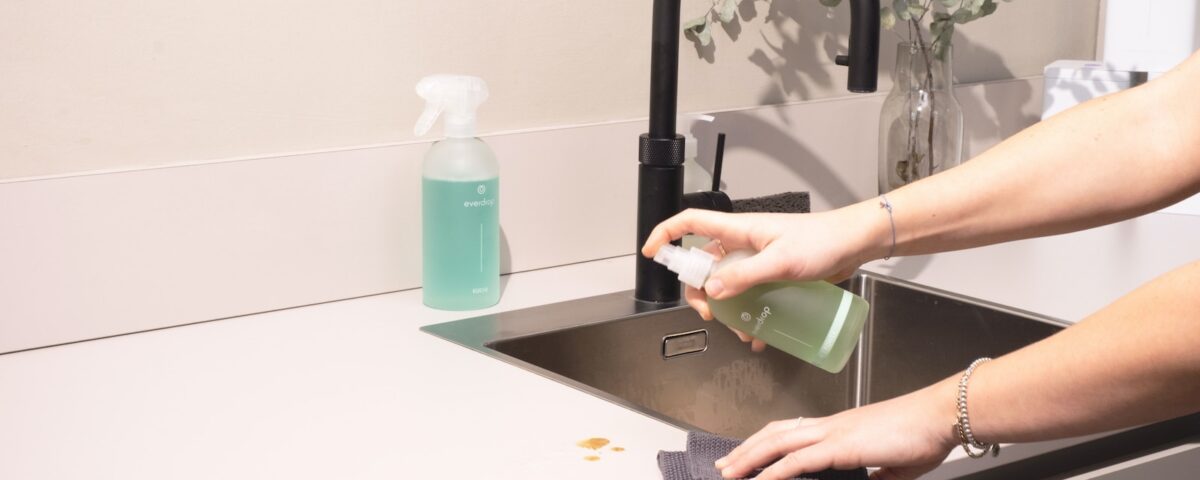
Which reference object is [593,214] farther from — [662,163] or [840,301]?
[840,301]

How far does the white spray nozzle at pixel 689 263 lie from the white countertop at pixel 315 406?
0.13 metres

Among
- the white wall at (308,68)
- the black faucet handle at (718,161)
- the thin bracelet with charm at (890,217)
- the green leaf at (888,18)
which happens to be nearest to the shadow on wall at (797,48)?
the white wall at (308,68)

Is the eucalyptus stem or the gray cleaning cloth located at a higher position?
the eucalyptus stem

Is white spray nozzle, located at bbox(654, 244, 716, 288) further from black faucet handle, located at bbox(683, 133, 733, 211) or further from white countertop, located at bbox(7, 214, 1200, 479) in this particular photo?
black faucet handle, located at bbox(683, 133, 733, 211)

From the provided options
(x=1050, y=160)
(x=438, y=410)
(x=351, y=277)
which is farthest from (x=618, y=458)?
(x=351, y=277)

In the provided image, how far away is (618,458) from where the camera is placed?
3.08 feet

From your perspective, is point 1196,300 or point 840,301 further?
point 840,301

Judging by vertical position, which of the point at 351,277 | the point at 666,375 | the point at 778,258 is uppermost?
the point at 778,258

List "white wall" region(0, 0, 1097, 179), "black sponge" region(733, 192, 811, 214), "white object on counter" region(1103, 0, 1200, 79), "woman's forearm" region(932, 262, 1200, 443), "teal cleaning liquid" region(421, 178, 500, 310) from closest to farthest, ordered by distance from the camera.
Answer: "woman's forearm" region(932, 262, 1200, 443) < "white wall" region(0, 0, 1097, 179) < "teal cleaning liquid" region(421, 178, 500, 310) < "black sponge" region(733, 192, 811, 214) < "white object on counter" region(1103, 0, 1200, 79)

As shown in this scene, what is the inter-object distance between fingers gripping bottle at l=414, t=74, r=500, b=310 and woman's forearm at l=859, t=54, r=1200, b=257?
467mm

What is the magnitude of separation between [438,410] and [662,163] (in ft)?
1.44

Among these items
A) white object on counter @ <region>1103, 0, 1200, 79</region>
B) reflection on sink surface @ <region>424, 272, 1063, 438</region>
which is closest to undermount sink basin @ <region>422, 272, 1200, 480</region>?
reflection on sink surface @ <region>424, 272, 1063, 438</region>

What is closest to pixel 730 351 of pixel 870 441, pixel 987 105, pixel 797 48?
pixel 797 48

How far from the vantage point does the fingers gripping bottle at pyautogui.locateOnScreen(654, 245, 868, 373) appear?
3.23 ft
